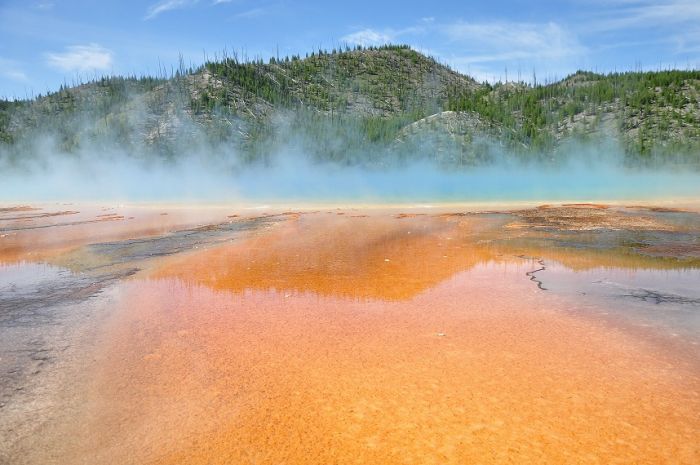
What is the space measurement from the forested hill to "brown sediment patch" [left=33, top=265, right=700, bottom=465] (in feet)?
237

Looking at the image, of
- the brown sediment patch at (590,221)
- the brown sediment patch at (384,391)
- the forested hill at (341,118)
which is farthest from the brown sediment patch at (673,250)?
the forested hill at (341,118)

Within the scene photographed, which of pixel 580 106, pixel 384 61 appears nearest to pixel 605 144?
pixel 580 106

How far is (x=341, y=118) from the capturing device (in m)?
95.6

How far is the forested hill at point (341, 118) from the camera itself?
2928 inches

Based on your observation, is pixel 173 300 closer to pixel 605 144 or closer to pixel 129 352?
pixel 129 352

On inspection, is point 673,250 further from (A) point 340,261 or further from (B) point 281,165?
(B) point 281,165

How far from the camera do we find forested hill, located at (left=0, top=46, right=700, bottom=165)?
74375 mm

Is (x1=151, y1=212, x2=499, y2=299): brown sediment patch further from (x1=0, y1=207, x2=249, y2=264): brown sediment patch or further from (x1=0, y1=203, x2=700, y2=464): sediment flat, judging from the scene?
(x1=0, y1=207, x2=249, y2=264): brown sediment patch

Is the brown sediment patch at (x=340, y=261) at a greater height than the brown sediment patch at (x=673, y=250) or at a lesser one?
greater

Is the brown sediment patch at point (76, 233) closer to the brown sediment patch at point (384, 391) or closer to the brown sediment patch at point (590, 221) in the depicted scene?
the brown sediment patch at point (384, 391)

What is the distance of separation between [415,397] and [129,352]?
3.15 metres

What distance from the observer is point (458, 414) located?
3.66 meters

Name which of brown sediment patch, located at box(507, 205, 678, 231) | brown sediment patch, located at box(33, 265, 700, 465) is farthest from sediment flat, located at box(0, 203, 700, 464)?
brown sediment patch, located at box(507, 205, 678, 231)

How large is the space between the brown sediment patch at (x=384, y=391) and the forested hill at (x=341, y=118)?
72382 mm
